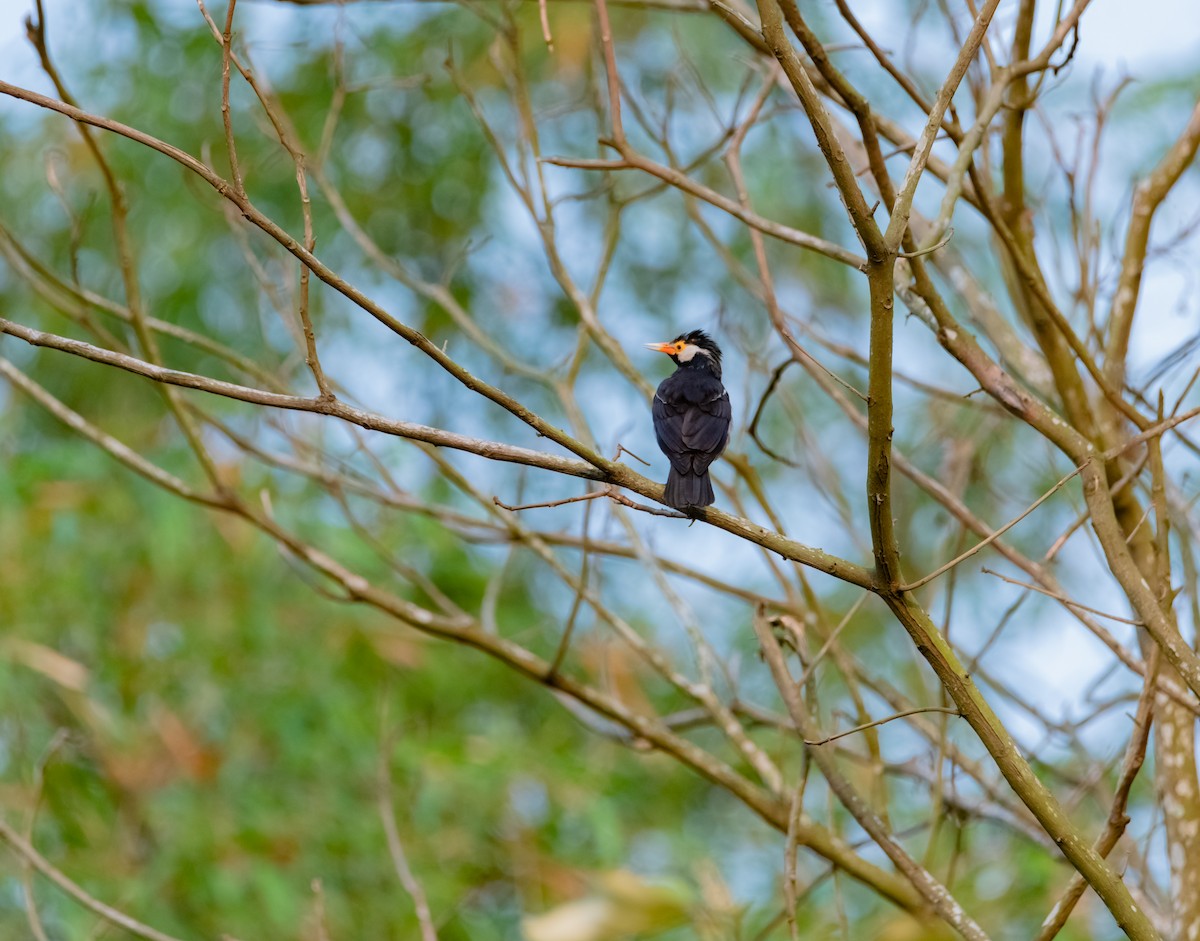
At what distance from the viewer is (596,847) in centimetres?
573

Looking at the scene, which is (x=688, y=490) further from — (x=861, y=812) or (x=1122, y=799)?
(x=1122, y=799)

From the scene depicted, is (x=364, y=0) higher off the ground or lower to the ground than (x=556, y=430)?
higher

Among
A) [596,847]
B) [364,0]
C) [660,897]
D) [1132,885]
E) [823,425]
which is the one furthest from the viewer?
[823,425]

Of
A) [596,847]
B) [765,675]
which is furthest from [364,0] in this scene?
[765,675]

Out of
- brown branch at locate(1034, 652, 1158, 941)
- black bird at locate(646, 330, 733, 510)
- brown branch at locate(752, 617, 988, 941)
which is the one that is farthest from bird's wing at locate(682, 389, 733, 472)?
brown branch at locate(1034, 652, 1158, 941)

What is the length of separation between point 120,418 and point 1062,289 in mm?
4845

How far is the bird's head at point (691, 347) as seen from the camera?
15.0 feet

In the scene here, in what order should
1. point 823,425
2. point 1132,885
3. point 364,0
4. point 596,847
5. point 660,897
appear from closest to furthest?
1. point 1132,885
2. point 660,897
3. point 364,0
4. point 596,847
5. point 823,425

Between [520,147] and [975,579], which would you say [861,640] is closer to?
[975,579]

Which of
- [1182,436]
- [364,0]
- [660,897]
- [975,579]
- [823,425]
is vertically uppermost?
[823,425]

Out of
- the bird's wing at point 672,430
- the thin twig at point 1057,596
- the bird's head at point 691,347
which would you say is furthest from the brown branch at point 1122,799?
the bird's head at point 691,347

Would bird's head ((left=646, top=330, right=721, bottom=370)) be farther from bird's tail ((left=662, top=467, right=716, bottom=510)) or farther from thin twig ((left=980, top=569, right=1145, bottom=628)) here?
thin twig ((left=980, top=569, right=1145, bottom=628))

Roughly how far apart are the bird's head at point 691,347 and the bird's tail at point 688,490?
1.43m

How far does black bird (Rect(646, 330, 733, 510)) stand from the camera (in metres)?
3.03
